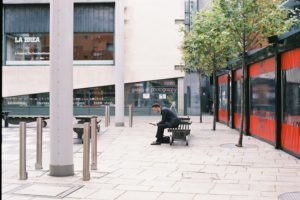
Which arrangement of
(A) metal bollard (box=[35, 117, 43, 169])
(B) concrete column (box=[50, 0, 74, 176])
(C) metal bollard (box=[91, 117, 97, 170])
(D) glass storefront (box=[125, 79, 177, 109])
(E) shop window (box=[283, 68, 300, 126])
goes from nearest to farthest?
(B) concrete column (box=[50, 0, 74, 176])
(C) metal bollard (box=[91, 117, 97, 170])
(A) metal bollard (box=[35, 117, 43, 169])
(E) shop window (box=[283, 68, 300, 126])
(D) glass storefront (box=[125, 79, 177, 109])

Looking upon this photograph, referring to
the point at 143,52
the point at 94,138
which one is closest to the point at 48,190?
the point at 94,138

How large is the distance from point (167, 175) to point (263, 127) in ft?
27.0

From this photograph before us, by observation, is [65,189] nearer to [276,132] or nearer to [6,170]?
[6,170]

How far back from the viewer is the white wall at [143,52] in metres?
37.2

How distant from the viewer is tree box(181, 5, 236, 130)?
Result: 49.3 ft

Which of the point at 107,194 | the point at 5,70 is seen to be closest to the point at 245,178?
the point at 107,194

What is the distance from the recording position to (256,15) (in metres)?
14.8

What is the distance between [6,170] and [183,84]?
27.5 m

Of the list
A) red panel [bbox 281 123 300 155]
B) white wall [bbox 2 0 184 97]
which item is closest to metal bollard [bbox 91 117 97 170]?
red panel [bbox 281 123 300 155]

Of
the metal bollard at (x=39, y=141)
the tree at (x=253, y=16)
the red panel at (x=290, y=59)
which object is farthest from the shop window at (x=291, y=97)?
the metal bollard at (x=39, y=141)

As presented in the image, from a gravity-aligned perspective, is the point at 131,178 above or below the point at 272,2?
below

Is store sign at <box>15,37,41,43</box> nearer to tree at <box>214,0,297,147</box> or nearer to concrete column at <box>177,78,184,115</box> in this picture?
concrete column at <box>177,78,184,115</box>

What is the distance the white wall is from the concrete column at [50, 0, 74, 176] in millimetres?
27650

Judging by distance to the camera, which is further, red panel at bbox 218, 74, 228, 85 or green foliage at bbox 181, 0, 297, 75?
red panel at bbox 218, 74, 228, 85
